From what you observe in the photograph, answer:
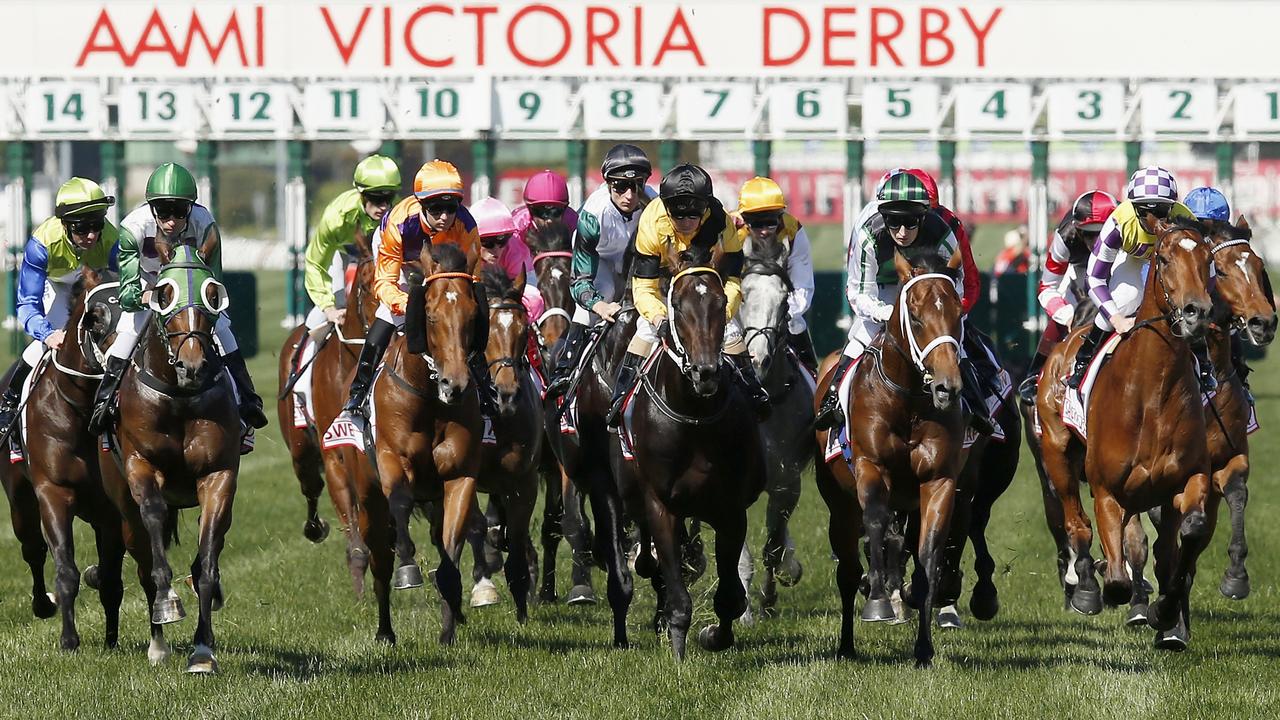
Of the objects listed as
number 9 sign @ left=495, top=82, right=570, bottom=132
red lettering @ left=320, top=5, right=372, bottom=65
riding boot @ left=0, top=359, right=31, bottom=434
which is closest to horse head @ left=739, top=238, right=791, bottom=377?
riding boot @ left=0, top=359, right=31, bottom=434

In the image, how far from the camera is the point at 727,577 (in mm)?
8375

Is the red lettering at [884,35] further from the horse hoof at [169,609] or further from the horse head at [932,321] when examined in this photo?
the horse hoof at [169,609]

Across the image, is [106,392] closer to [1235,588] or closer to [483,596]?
[483,596]

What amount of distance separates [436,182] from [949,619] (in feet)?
10.2

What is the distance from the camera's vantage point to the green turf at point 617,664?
7.36m

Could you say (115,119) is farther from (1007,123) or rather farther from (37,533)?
(37,533)

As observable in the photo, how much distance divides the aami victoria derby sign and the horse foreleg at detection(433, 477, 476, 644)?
15.4m

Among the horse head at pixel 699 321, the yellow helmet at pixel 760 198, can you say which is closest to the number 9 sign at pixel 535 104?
the yellow helmet at pixel 760 198

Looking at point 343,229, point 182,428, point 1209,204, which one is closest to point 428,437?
point 182,428

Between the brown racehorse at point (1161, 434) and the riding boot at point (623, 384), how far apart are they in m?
1.99

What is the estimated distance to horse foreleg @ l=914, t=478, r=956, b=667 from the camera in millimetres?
8086

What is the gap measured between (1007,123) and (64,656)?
55.9ft

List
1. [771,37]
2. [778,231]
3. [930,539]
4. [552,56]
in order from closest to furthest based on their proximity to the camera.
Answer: [930,539] → [778,231] → [552,56] → [771,37]

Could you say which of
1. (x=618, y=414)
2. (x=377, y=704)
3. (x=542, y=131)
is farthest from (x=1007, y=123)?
(x=377, y=704)
